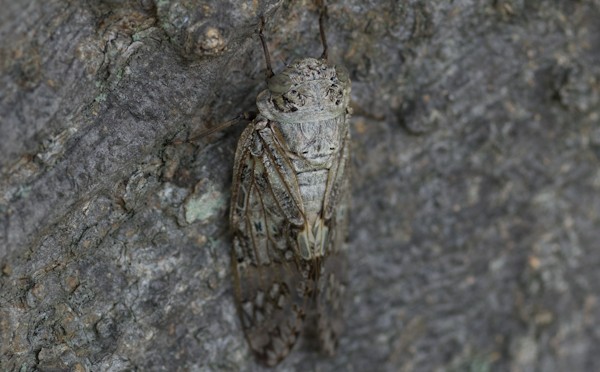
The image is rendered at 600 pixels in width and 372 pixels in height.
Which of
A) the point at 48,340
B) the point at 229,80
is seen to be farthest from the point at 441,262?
the point at 48,340

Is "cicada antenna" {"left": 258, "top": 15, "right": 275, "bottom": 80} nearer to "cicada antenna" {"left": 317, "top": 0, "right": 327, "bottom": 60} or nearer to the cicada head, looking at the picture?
the cicada head

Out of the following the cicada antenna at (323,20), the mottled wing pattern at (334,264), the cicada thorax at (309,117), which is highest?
the cicada antenna at (323,20)

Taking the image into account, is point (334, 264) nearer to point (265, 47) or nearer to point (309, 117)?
point (309, 117)

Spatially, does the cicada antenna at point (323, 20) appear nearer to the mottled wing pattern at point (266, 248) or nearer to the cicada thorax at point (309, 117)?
the cicada thorax at point (309, 117)

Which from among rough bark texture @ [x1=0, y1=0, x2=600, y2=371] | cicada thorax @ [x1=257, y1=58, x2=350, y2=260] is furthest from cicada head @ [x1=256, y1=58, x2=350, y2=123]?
rough bark texture @ [x1=0, y1=0, x2=600, y2=371]

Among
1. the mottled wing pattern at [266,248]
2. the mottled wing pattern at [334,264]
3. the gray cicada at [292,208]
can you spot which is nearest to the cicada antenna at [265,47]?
the gray cicada at [292,208]

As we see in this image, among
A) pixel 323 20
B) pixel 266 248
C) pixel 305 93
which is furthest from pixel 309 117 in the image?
pixel 266 248

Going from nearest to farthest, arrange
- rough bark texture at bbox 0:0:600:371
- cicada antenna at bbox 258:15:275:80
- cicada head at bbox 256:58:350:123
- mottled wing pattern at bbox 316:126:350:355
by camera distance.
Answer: rough bark texture at bbox 0:0:600:371 < cicada antenna at bbox 258:15:275:80 < cicada head at bbox 256:58:350:123 < mottled wing pattern at bbox 316:126:350:355
